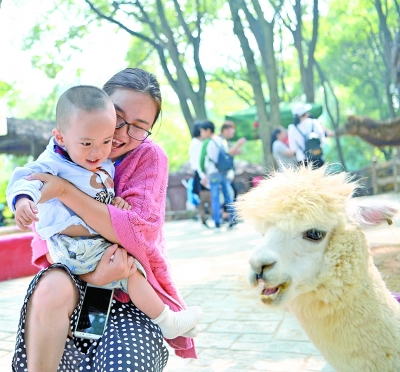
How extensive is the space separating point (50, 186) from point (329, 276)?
3.76ft

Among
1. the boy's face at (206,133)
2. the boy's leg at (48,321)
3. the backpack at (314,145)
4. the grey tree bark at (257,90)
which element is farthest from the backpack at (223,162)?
the boy's leg at (48,321)

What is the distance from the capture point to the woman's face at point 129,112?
2.20 meters

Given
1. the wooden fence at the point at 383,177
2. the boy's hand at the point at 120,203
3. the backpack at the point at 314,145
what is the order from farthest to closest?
the wooden fence at the point at 383,177 → the backpack at the point at 314,145 → the boy's hand at the point at 120,203

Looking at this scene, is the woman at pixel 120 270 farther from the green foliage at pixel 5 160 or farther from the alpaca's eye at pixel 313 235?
the green foliage at pixel 5 160

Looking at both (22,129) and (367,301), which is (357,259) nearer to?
(367,301)

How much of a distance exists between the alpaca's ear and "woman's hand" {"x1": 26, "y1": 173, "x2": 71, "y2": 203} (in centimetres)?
119

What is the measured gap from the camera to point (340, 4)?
2488 cm

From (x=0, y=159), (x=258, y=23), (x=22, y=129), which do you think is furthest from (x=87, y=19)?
(x=0, y=159)

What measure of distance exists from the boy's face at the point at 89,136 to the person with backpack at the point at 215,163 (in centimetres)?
774

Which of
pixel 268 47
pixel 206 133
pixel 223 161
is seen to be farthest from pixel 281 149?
pixel 268 47

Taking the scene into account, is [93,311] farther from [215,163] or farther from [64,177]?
[215,163]

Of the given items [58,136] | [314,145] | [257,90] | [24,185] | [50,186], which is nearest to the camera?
[24,185]

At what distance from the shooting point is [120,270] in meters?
1.98

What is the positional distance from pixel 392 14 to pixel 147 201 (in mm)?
24220
